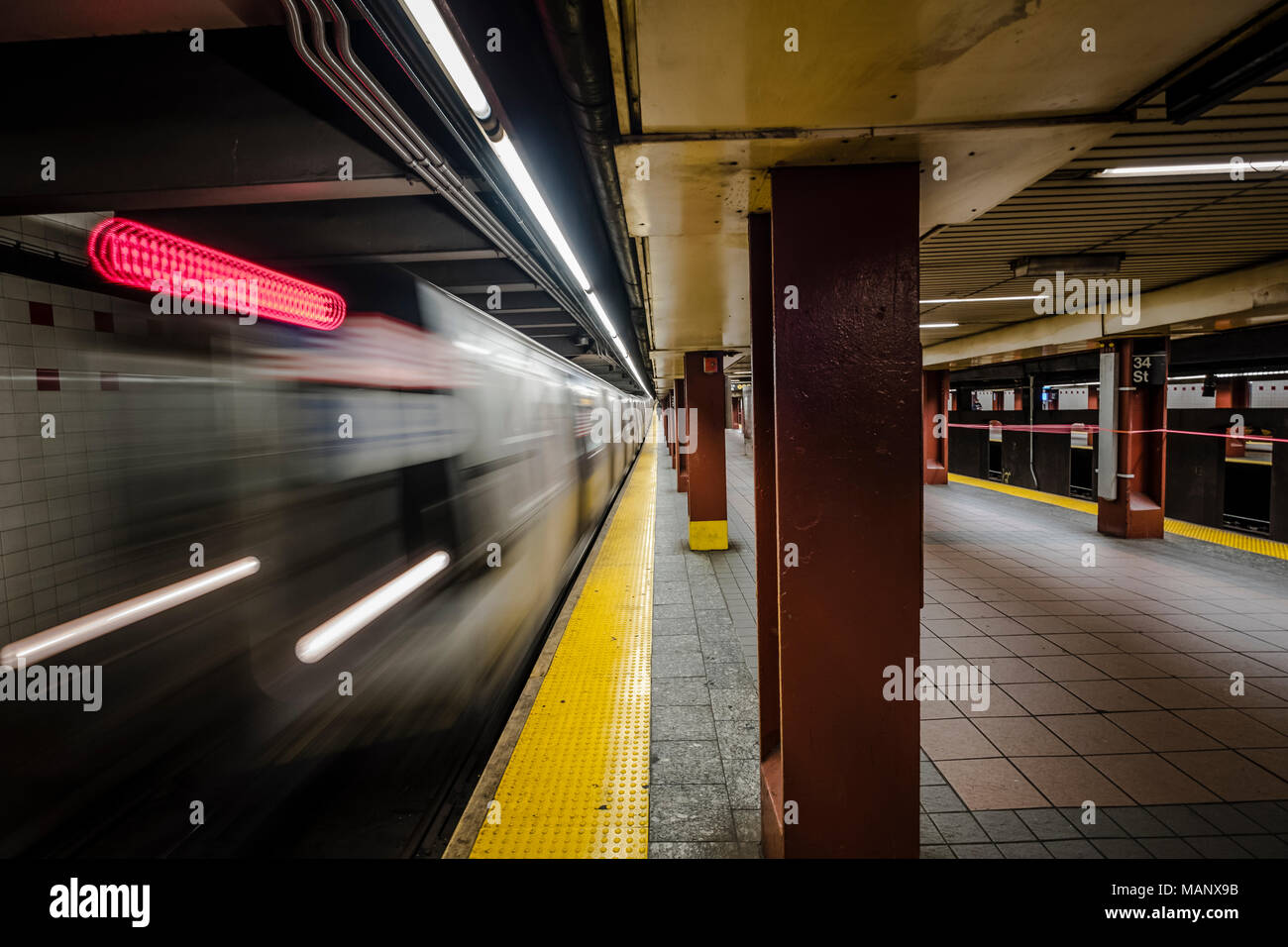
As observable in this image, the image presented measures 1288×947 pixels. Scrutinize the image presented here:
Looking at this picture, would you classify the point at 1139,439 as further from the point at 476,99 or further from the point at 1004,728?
the point at 476,99

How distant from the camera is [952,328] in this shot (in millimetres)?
8633

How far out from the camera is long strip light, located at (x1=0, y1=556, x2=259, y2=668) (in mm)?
3236

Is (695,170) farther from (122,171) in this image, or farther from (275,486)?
(275,486)

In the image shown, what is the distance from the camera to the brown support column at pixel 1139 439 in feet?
24.5

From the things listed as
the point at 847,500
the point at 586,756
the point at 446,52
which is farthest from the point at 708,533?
the point at 446,52

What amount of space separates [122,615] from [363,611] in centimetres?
149

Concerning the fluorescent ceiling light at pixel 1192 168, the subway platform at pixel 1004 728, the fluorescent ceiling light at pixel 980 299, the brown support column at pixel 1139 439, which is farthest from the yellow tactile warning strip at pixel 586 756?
the brown support column at pixel 1139 439

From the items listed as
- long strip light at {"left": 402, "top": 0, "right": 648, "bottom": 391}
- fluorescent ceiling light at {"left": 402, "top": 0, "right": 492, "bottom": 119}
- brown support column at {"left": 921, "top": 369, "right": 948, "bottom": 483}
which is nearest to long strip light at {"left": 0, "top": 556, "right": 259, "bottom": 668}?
long strip light at {"left": 402, "top": 0, "right": 648, "bottom": 391}

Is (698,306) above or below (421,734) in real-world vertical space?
above

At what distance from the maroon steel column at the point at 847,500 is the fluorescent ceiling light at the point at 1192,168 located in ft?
6.47

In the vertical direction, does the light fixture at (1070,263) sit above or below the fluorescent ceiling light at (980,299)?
below

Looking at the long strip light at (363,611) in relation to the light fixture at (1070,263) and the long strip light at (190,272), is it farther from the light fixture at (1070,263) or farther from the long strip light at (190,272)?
the light fixture at (1070,263)

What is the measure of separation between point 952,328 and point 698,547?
18.4 ft
